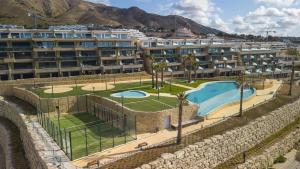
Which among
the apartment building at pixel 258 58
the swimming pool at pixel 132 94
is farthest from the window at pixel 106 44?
the apartment building at pixel 258 58

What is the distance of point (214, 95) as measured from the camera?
57719mm

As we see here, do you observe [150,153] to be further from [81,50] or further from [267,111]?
[81,50]

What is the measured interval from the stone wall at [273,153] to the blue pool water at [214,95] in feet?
32.5

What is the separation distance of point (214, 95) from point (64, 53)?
39.4m

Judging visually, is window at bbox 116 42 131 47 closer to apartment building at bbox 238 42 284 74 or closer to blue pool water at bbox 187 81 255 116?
blue pool water at bbox 187 81 255 116

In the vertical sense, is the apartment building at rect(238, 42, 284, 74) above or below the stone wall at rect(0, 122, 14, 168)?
above

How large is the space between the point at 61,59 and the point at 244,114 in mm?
46912

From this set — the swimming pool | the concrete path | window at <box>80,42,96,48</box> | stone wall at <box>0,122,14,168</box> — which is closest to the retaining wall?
stone wall at <box>0,122,14,168</box>

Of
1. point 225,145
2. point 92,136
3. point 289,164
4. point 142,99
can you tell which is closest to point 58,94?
point 142,99

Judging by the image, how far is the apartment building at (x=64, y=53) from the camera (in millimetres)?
65812

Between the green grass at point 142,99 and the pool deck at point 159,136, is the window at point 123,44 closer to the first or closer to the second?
the green grass at point 142,99

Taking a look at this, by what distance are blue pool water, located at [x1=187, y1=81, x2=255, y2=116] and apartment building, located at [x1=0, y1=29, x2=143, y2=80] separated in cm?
2449

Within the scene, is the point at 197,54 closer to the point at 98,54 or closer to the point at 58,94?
the point at 98,54

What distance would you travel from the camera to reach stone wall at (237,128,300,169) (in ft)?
117
